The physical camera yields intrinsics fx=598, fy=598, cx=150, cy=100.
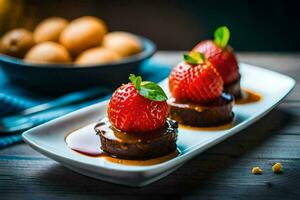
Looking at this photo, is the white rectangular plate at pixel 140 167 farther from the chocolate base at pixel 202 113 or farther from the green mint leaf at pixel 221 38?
the green mint leaf at pixel 221 38

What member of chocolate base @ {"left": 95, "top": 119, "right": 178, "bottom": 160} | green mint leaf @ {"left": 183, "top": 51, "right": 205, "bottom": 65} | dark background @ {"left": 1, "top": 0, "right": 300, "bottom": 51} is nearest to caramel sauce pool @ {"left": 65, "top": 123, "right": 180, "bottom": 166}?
chocolate base @ {"left": 95, "top": 119, "right": 178, "bottom": 160}

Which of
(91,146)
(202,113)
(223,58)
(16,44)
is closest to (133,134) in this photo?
(91,146)

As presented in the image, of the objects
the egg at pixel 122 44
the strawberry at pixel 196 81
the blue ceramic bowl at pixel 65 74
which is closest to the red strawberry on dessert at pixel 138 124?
the strawberry at pixel 196 81

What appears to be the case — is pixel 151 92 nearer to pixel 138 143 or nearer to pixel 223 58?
pixel 138 143

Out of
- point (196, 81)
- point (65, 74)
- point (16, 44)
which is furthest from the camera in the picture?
point (16, 44)

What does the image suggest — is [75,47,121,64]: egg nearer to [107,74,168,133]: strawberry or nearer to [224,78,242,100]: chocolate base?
[224,78,242,100]: chocolate base
